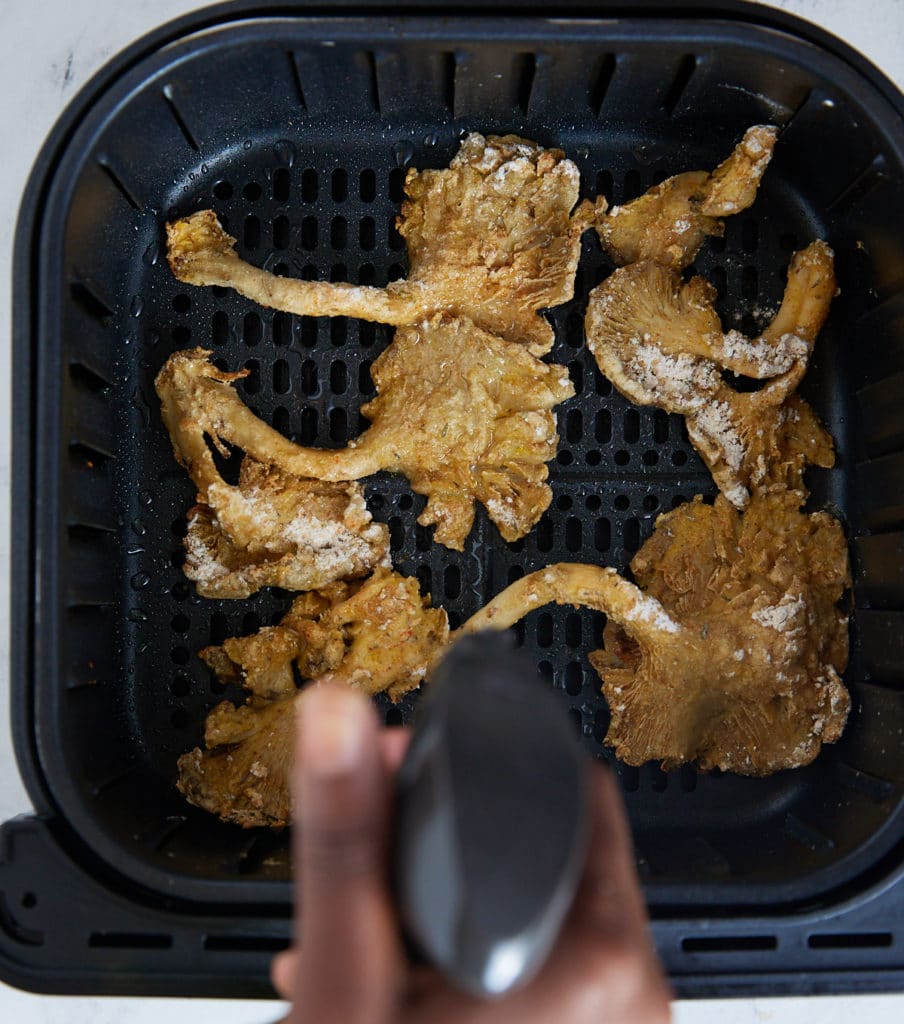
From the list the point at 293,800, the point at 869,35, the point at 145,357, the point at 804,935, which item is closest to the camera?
the point at 804,935

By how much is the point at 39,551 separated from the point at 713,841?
896 mm

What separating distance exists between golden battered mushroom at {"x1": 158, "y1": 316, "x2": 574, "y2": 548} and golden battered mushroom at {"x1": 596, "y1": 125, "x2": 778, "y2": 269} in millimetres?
207

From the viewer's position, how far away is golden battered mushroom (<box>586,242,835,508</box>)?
120 centimetres

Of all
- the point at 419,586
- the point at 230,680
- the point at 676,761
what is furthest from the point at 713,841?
the point at 230,680

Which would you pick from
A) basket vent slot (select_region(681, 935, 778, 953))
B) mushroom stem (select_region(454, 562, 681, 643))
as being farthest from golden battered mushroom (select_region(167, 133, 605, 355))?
basket vent slot (select_region(681, 935, 778, 953))

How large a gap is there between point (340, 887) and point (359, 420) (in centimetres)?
78

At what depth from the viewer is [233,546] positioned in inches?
46.9

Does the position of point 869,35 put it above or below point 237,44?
above

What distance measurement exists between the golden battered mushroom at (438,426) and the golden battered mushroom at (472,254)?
1.6 inches

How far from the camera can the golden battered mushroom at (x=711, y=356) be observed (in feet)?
3.94

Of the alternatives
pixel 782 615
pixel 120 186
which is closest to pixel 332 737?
pixel 782 615

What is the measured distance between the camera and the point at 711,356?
3.94 ft

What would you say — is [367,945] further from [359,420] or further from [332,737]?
[359,420]

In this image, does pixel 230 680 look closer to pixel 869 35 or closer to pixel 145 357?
pixel 145 357
